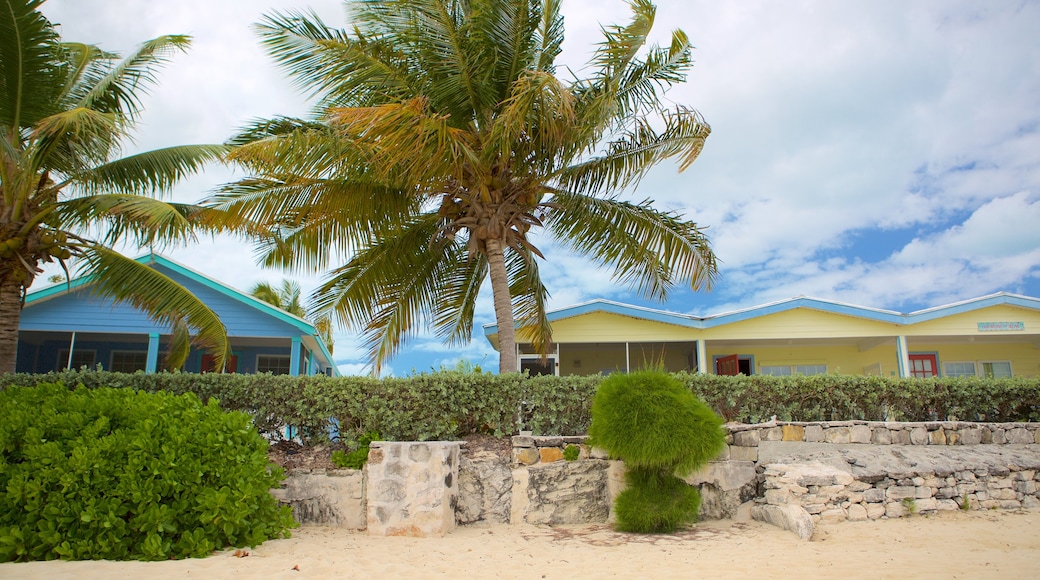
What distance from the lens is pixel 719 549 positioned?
650cm

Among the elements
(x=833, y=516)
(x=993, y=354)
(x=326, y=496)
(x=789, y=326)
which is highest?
(x=789, y=326)

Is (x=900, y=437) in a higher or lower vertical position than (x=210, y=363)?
lower

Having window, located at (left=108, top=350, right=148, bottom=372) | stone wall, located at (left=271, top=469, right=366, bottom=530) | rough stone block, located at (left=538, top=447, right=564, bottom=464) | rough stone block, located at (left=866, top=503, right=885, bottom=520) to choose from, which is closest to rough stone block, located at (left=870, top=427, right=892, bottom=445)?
rough stone block, located at (left=866, top=503, right=885, bottom=520)

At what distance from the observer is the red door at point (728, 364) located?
17094 millimetres

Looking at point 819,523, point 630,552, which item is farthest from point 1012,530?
point 630,552

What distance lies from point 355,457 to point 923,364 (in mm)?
15847

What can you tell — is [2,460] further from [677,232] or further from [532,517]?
[677,232]

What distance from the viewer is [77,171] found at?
1060cm

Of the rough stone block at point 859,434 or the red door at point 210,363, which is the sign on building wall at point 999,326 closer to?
the rough stone block at point 859,434

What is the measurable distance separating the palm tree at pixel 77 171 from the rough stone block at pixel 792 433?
8.64 metres

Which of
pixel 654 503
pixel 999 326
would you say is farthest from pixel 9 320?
pixel 999 326

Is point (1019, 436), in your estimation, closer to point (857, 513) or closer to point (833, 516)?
point (857, 513)

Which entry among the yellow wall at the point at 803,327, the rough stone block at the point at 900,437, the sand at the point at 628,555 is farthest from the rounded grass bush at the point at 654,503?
the yellow wall at the point at 803,327

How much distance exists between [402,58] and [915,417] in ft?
31.4
